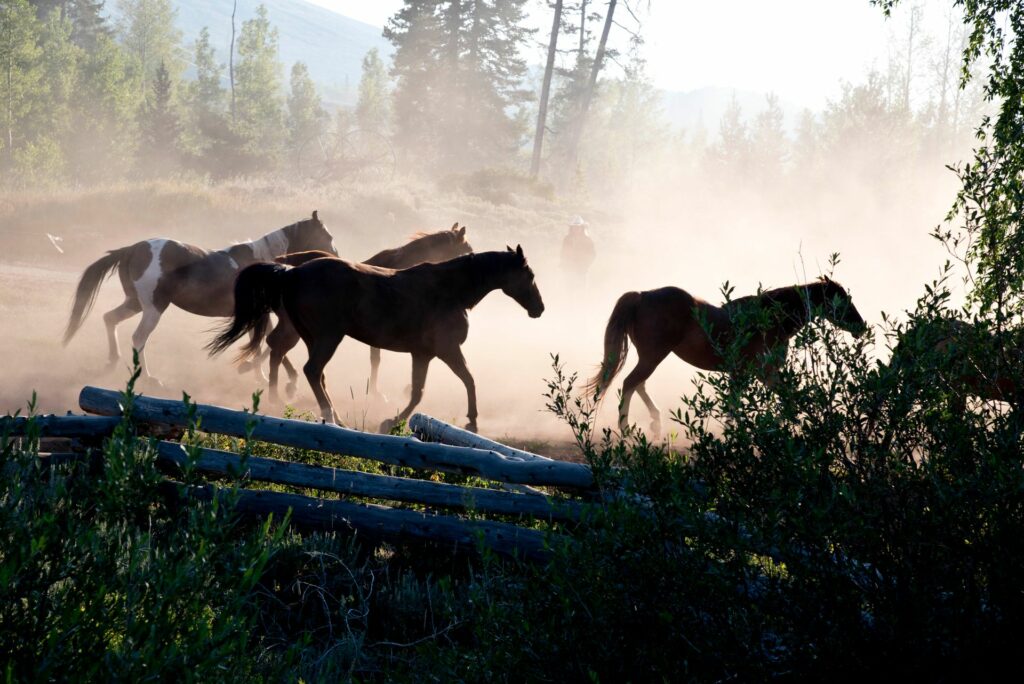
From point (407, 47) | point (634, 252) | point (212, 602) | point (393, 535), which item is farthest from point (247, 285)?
point (407, 47)

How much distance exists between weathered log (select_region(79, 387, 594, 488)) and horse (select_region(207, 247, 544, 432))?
2863 millimetres

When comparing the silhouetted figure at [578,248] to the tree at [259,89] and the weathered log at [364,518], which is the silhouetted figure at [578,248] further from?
the tree at [259,89]

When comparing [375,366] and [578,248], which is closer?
[375,366]

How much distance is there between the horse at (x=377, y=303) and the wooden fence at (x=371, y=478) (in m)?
2.95

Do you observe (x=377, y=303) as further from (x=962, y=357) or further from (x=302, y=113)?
(x=302, y=113)

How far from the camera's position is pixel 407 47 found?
54.3m

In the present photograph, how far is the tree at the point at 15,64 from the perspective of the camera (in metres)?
39.2

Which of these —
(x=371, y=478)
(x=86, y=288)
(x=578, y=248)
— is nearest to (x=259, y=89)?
(x=578, y=248)

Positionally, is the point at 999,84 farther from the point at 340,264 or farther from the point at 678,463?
the point at 340,264

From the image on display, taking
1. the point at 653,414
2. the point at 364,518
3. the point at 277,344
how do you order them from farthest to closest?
the point at 653,414 < the point at 277,344 < the point at 364,518

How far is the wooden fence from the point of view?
18.1ft

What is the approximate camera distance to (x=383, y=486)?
586cm

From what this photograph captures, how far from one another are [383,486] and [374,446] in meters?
0.37

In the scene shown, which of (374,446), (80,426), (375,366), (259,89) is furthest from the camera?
(259,89)
